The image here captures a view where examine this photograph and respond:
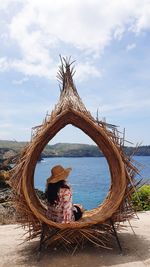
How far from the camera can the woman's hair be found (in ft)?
21.5

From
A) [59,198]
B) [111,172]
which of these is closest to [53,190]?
[59,198]

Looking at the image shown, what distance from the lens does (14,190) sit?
20.6 feet

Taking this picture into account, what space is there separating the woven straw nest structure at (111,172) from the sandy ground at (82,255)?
200mm

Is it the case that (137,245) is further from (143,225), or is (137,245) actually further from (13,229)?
(13,229)

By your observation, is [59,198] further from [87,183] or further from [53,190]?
[87,183]

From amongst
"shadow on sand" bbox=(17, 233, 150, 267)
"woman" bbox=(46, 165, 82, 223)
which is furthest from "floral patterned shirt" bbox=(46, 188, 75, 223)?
"shadow on sand" bbox=(17, 233, 150, 267)

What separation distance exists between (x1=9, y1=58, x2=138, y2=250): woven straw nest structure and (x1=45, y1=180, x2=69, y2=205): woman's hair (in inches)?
7.7

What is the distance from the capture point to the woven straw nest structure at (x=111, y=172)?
6039 millimetres

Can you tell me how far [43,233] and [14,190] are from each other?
725 millimetres

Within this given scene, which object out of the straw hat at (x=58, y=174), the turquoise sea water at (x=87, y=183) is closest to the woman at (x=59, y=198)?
the straw hat at (x=58, y=174)

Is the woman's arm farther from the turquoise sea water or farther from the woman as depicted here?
the turquoise sea water

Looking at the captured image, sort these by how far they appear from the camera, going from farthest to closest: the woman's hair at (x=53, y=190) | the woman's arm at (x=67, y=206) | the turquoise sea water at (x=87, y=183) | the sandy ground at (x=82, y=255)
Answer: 1. the turquoise sea water at (x=87, y=183)
2. the woman's hair at (x=53, y=190)
3. the woman's arm at (x=67, y=206)
4. the sandy ground at (x=82, y=255)

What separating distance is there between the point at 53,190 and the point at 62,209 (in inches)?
13.4

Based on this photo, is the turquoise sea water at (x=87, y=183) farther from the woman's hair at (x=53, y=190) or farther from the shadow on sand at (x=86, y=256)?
the shadow on sand at (x=86, y=256)
